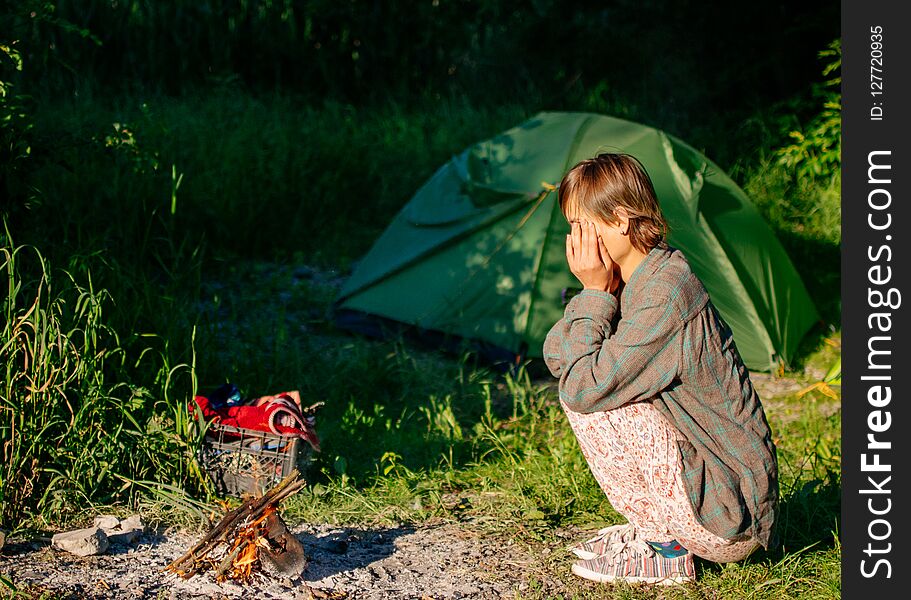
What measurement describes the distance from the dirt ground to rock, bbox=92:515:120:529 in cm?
8

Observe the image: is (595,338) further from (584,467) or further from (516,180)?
(516,180)

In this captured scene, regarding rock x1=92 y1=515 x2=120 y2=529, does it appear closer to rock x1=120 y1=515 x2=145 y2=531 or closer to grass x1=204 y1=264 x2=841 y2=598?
rock x1=120 y1=515 x2=145 y2=531

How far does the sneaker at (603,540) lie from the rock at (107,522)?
1.41 meters

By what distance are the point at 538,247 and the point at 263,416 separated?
1965 millimetres

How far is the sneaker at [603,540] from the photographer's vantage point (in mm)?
2996

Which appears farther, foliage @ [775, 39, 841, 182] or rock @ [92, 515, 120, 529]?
foliage @ [775, 39, 841, 182]

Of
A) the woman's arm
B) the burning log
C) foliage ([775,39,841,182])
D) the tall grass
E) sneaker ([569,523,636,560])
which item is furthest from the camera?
foliage ([775,39,841,182])

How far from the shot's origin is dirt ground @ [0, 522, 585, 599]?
115 inches

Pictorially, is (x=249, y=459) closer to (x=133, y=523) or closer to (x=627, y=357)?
(x=133, y=523)

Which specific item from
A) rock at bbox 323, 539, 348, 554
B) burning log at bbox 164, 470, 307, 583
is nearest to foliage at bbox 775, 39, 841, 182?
rock at bbox 323, 539, 348, 554

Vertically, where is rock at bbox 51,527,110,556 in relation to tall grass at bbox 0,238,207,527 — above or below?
below

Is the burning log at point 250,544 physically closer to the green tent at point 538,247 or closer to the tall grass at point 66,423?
the tall grass at point 66,423

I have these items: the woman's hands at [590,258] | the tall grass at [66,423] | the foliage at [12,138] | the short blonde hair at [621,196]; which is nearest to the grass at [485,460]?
the tall grass at [66,423]

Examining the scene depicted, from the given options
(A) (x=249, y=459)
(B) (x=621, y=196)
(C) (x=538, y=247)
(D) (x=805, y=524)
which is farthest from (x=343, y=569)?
(C) (x=538, y=247)
